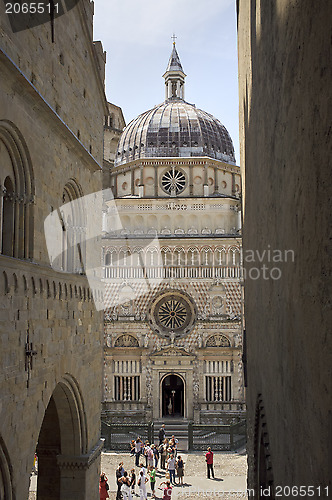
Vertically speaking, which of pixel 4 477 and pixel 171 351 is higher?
pixel 171 351

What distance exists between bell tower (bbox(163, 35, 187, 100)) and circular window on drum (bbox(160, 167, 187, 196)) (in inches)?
391

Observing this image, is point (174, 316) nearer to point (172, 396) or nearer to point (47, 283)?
point (172, 396)

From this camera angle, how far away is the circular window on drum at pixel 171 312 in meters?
36.0

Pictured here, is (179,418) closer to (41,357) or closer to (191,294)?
(191,294)

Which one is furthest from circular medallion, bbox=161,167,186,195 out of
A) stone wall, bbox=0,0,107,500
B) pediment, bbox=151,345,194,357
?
stone wall, bbox=0,0,107,500

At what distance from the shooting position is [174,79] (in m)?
47.8

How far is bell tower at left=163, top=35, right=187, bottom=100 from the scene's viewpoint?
4747 cm

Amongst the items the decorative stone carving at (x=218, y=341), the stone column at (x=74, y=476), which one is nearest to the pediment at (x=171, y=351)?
the decorative stone carving at (x=218, y=341)

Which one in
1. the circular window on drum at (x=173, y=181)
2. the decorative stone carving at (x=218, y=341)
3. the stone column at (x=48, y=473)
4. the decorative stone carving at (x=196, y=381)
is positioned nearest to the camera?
the stone column at (x=48, y=473)

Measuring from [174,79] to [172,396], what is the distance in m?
27.6

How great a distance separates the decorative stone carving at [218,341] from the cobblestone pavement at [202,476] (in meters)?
8.48

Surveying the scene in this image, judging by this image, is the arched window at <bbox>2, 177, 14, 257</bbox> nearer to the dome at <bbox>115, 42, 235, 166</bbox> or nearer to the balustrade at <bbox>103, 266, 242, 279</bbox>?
the balustrade at <bbox>103, 266, 242, 279</bbox>

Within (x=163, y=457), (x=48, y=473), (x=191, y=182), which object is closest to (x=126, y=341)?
(x=163, y=457)

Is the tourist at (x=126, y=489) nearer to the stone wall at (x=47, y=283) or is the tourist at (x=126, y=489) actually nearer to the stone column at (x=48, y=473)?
the stone wall at (x=47, y=283)
